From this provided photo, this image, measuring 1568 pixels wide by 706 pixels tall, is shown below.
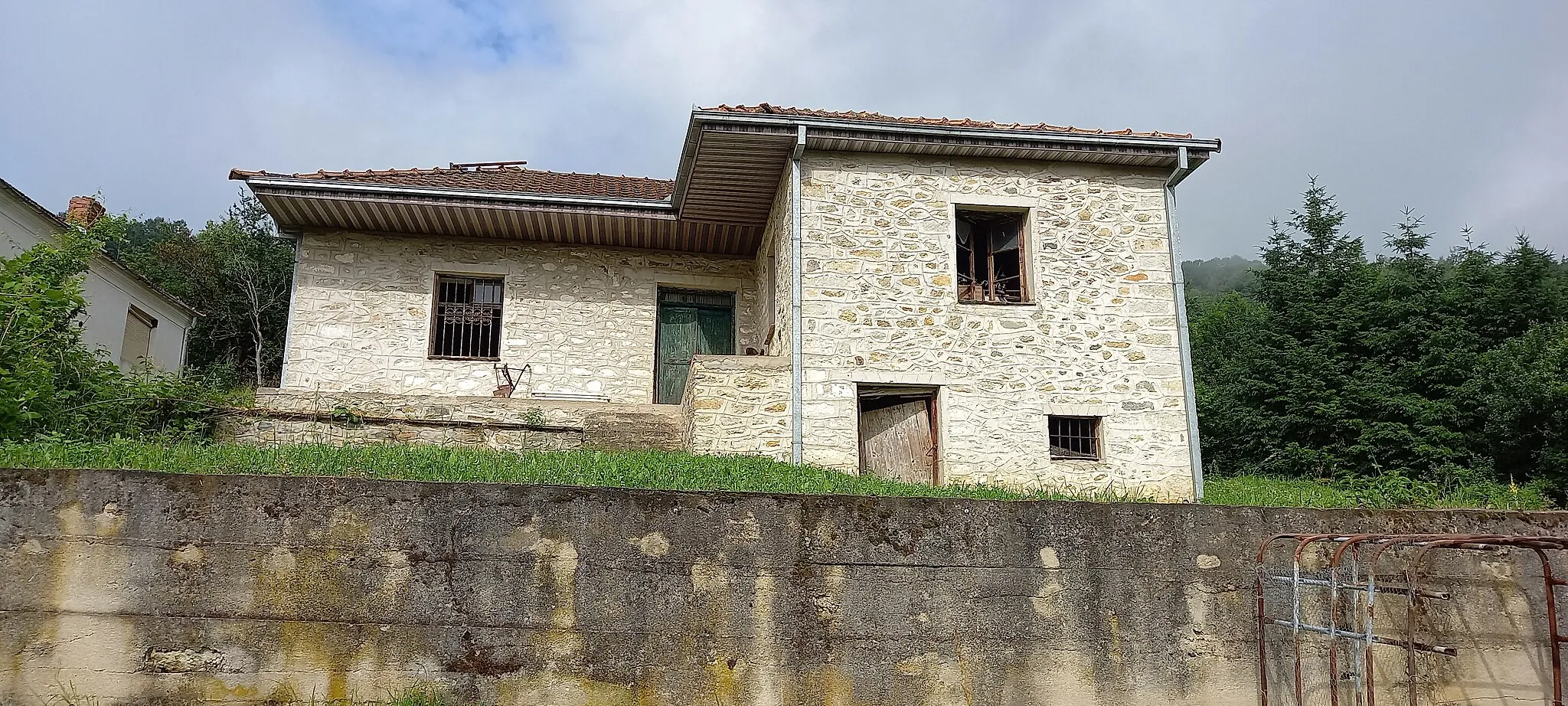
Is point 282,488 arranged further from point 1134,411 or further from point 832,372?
point 1134,411

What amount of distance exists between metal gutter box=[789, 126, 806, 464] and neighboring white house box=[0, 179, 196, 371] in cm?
783

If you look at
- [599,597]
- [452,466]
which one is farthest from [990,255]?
[599,597]

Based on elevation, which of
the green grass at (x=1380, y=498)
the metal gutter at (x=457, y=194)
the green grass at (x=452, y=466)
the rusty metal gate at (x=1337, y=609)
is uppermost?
the metal gutter at (x=457, y=194)

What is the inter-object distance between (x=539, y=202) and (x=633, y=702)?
28.8ft

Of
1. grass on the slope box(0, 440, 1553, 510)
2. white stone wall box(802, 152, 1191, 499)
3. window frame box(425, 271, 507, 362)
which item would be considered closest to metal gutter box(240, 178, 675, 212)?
window frame box(425, 271, 507, 362)

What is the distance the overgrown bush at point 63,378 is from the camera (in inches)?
284

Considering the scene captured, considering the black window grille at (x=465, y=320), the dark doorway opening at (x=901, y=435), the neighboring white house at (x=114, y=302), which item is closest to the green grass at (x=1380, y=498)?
the dark doorway opening at (x=901, y=435)

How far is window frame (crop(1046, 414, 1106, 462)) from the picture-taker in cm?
1106

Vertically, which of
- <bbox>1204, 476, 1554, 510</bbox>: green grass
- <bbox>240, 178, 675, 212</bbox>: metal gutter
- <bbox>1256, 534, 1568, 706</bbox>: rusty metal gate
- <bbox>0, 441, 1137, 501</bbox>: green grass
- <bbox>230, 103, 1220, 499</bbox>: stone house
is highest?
<bbox>240, 178, 675, 212</bbox>: metal gutter

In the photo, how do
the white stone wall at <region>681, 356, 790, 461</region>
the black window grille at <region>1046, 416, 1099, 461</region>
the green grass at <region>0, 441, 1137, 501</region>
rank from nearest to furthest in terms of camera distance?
the green grass at <region>0, 441, 1137, 501</region> < the white stone wall at <region>681, 356, 790, 461</region> < the black window grille at <region>1046, 416, 1099, 461</region>

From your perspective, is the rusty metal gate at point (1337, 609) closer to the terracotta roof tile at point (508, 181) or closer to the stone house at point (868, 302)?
the stone house at point (868, 302)

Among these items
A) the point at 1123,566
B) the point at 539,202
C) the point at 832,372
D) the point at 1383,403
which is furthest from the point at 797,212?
the point at 1383,403

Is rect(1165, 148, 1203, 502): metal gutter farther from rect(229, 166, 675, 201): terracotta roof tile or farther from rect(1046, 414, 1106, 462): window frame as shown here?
rect(229, 166, 675, 201): terracotta roof tile

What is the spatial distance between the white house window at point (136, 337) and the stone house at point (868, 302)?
569 centimetres
